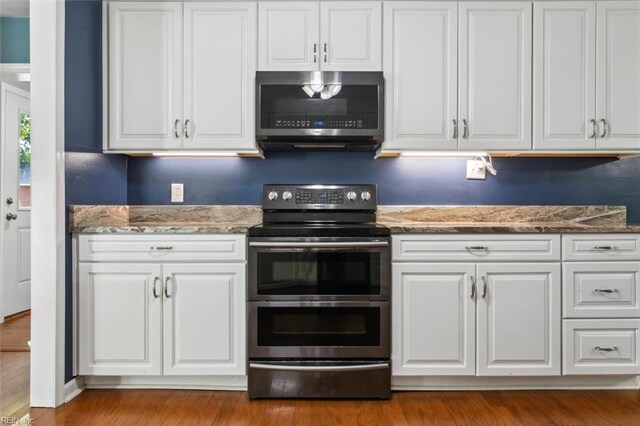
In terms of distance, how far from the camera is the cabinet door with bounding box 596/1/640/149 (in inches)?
89.1

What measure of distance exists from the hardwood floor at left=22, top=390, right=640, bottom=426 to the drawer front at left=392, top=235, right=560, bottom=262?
0.72 metres

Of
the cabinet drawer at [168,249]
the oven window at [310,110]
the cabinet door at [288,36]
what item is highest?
the cabinet door at [288,36]

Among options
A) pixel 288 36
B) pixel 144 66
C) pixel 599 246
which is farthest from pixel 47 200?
pixel 599 246

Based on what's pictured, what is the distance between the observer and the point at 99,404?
199cm

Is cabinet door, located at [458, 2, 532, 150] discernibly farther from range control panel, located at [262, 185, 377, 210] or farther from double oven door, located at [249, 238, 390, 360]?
double oven door, located at [249, 238, 390, 360]

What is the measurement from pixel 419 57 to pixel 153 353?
2.15 metres

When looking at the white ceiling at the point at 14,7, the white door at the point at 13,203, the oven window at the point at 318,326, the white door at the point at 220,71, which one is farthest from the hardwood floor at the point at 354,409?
the white ceiling at the point at 14,7

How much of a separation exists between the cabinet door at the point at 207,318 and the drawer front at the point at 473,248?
0.86 m

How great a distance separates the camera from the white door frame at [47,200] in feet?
6.23

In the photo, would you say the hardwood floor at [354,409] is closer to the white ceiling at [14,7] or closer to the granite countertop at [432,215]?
the granite countertop at [432,215]

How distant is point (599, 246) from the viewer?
2.09m

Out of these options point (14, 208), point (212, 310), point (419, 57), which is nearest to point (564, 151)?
point (419, 57)

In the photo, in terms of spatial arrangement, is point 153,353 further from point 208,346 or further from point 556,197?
point 556,197

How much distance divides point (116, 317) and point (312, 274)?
1.03m
